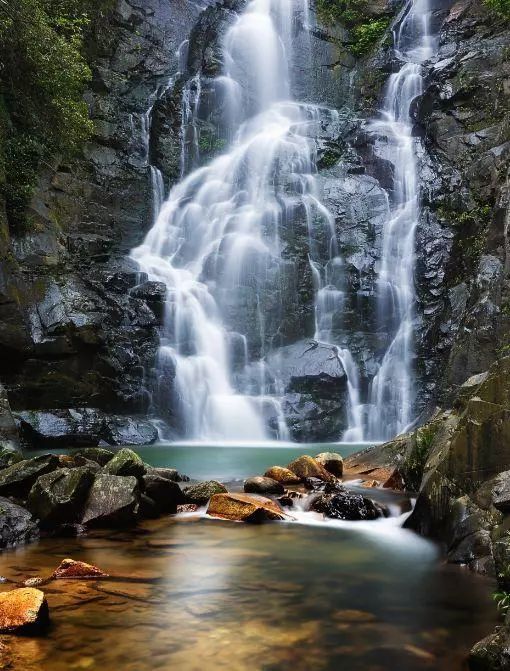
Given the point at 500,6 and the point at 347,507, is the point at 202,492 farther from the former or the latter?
the point at 500,6

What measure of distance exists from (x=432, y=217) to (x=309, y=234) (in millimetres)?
4454

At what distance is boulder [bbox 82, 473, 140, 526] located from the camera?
6746 mm

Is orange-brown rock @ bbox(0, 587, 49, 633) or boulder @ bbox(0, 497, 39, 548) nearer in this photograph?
orange-brown rock @ bbox(0, 587, 49, 633)

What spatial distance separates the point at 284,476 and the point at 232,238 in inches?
534

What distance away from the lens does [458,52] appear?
24672 mm

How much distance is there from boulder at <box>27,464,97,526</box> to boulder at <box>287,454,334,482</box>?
3674 mm

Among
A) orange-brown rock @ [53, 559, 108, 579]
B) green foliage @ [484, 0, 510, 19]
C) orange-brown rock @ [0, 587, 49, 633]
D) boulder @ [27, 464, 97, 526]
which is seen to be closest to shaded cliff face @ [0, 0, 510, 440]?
green foliage @ [484, 0, 510, 19]

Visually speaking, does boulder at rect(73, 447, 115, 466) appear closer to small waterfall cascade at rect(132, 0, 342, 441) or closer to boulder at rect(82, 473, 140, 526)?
boulder at rect(82, 473, 140, 526)

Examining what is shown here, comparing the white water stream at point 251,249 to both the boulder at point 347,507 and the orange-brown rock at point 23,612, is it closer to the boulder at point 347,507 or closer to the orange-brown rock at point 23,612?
the boulder at point 347,507

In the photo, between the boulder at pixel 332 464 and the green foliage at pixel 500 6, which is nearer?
the boulder at pixel 332 464

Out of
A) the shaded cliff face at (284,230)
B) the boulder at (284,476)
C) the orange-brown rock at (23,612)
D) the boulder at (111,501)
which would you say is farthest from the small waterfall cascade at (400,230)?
the orange-brown rock at (23,612)

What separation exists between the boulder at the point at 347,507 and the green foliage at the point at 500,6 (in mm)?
A: 22962

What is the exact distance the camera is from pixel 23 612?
387 cm

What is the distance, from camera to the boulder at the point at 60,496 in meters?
6.54
